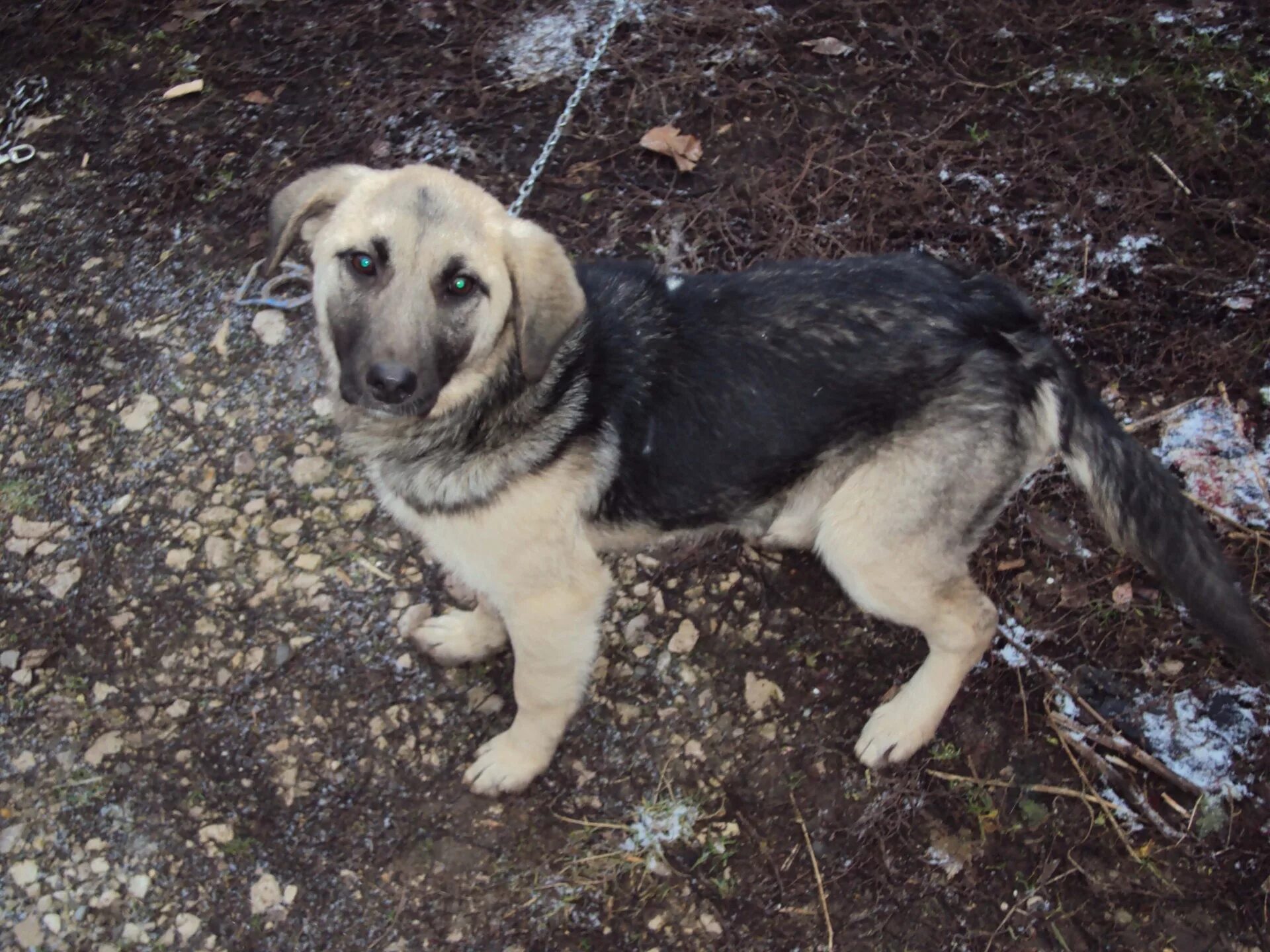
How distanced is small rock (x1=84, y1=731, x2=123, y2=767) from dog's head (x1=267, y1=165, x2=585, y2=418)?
5.33 ft

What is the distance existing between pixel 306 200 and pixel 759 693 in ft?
7.36

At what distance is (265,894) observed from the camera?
10.2 ft

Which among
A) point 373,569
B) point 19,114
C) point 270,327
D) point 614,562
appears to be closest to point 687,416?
point 614,562

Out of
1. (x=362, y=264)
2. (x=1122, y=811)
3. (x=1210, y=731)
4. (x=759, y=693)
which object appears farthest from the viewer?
(x=759, y=693)

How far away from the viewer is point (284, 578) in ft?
12.3

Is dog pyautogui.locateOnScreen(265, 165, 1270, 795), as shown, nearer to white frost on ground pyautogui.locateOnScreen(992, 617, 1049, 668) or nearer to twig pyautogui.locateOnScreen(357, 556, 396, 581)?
white frost on ground pyautogui.locateOnScreen(992, 617, 1049, 668)

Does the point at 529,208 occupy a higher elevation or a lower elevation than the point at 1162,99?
lower

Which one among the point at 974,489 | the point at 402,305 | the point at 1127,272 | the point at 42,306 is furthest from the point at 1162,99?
the point at 42,306

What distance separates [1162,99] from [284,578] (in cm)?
473

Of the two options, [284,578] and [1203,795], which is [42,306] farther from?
[1203,795]

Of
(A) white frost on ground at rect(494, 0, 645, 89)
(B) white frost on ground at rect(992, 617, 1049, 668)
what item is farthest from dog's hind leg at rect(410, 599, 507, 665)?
(A) white frost on ground at rect(494, 0, 645, 89)

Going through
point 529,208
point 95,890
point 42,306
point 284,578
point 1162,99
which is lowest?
point 95,890

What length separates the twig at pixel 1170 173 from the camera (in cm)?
465

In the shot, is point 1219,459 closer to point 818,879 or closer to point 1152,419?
point 1152,419
